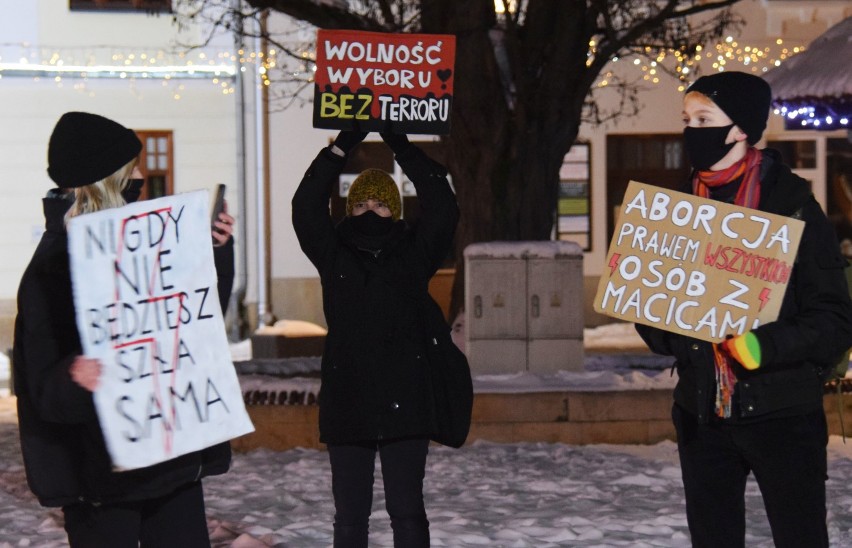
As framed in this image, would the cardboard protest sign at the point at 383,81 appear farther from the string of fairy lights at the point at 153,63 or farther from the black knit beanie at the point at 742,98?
the string of fairy lights at the point at 153,63

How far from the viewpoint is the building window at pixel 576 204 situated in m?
19.3

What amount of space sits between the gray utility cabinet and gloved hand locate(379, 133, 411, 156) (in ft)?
15.9

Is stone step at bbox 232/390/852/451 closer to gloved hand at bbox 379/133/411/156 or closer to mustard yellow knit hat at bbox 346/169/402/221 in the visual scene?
gloved hand at bbox 379/133/411/156

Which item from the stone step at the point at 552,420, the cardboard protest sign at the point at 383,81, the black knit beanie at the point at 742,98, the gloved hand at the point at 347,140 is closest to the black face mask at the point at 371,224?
the gloved hand at the point at 347,140

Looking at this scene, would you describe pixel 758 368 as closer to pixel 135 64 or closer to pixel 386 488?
pixel 386 488

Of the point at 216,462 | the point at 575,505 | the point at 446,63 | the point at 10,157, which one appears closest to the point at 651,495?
the point at 575,505

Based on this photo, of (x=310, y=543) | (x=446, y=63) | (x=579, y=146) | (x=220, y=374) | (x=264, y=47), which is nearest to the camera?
(x=220, y=374)

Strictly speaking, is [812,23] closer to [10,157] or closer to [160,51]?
[160,51]

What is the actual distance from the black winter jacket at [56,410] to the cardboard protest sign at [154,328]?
8 centimetres

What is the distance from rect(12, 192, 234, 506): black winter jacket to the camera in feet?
11.3

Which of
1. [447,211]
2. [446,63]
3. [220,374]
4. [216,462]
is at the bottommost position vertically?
[216,462]

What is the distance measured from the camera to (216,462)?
377cm

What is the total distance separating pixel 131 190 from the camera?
146 inches

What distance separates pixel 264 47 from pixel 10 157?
Answer: 12.5ft
